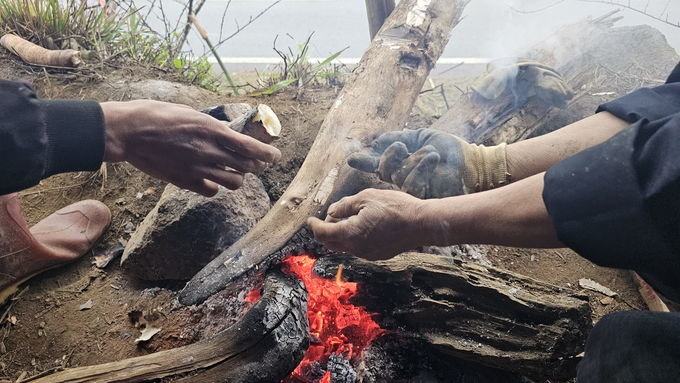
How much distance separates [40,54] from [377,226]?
3.47 m

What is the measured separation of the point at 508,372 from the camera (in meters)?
1.80

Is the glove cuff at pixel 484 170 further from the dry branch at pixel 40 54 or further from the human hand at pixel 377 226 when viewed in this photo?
the dry branch at pixel 40 54

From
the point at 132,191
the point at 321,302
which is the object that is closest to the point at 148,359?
the point at 321,302

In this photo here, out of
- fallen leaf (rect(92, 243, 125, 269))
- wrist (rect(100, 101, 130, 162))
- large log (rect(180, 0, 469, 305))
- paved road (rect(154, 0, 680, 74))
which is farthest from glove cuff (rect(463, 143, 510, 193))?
paved road (rect(154, 0, 680, 74))

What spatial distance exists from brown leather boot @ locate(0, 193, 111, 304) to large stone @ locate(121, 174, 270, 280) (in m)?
0.38

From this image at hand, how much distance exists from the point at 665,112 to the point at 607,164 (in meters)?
0.64

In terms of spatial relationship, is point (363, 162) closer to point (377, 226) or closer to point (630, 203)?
point (377, 226)

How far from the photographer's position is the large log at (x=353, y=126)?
1.80 metres

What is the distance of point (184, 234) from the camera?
6.87 feet

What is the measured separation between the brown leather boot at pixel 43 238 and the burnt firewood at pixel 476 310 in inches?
63.0

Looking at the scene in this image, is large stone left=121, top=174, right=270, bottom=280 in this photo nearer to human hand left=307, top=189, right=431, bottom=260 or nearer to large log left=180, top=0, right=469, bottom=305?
large log left=180, top=0, right=469, bottom=305

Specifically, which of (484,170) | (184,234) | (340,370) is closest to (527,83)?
(484,170)

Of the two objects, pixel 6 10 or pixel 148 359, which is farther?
pixel 6 10

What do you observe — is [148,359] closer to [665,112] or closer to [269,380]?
[269,380]
